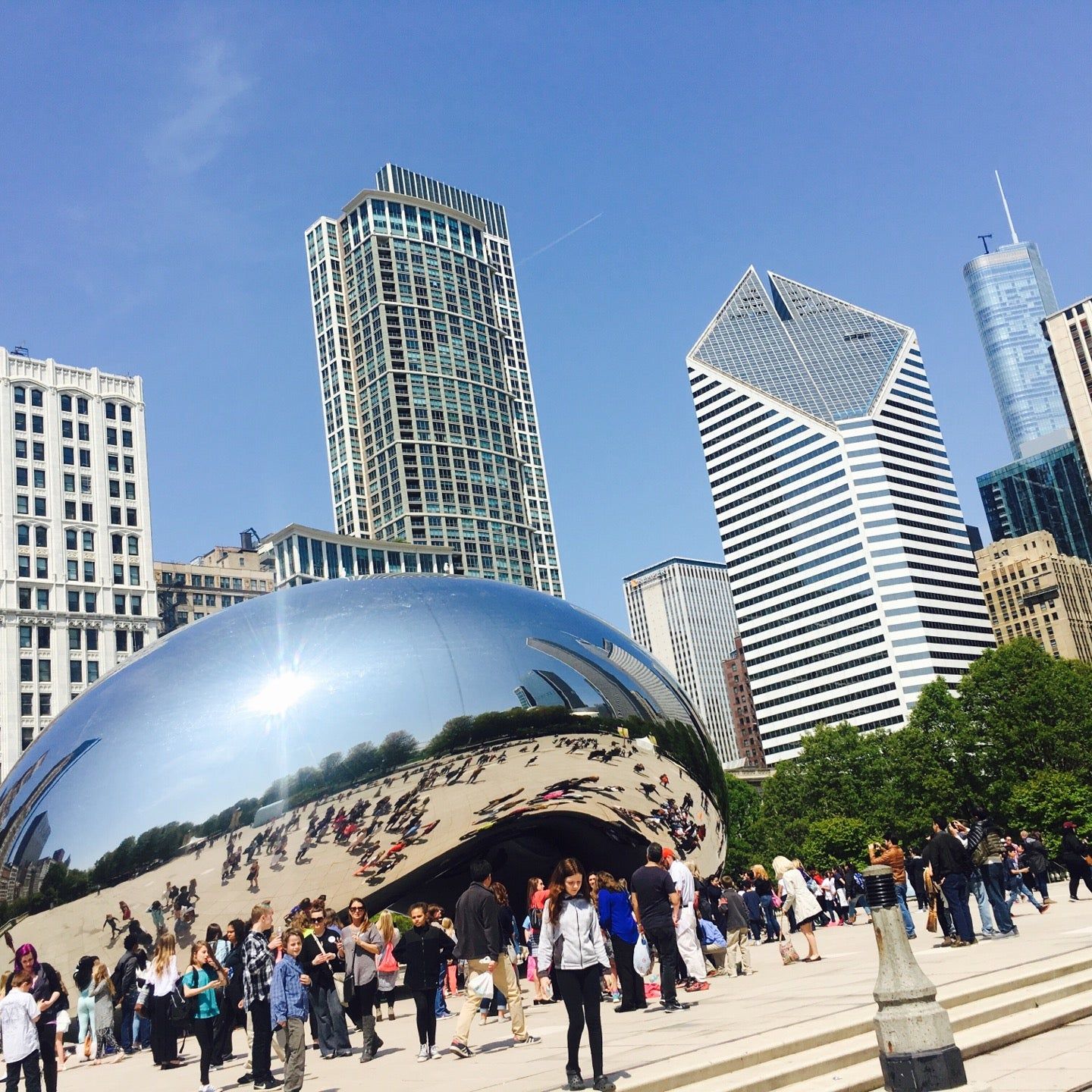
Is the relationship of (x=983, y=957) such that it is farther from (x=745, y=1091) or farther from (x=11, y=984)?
(x=11, y=984)

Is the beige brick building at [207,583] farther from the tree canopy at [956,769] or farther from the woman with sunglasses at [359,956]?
the woman with sunglasses at [359,956]

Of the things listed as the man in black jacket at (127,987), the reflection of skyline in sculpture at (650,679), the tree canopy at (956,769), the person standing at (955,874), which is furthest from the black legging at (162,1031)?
the tree canopy at (956,769)

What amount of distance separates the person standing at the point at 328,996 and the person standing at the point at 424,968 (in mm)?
1013

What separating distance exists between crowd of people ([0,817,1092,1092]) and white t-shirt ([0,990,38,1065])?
0.04 feet

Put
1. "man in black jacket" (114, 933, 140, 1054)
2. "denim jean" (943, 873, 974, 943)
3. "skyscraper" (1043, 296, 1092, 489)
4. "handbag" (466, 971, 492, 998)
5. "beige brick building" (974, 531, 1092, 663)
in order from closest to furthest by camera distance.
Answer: "handbag" (466, 971, 492, 998), "man in black jacket" (114, 933, 140, 1054), "denim jean" (943, 873, 974, 943), "skyscraper" (1043, 296, 1092, 489), "beige brick building" (974, 531, 1092, 663)

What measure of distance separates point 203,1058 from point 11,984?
2.13 m

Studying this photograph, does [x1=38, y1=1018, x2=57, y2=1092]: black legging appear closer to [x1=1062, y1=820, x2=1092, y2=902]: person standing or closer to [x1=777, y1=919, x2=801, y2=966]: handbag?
[x1=777, y1=919, x2=801, y2=966]: handbag

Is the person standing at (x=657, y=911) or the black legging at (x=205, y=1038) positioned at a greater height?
the person standing at (x=657, y=911)

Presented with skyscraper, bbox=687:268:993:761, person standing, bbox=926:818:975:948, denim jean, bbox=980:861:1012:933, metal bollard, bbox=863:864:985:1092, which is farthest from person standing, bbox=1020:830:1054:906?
skyscraper, bbox=687:268:993:761

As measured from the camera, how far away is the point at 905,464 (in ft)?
508

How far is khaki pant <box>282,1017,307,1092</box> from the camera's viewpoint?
29.1 feet

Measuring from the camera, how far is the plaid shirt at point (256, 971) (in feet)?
31.9

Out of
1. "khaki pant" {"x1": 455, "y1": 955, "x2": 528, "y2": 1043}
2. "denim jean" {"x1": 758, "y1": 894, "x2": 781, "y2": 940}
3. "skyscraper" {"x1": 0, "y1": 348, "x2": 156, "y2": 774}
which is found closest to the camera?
"khaki pant" {"x1": 455, "y1": 955, "x2": 528, "y2": 1043}

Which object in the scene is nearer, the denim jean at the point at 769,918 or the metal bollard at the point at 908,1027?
the metal bollard at the point at 908,1027
